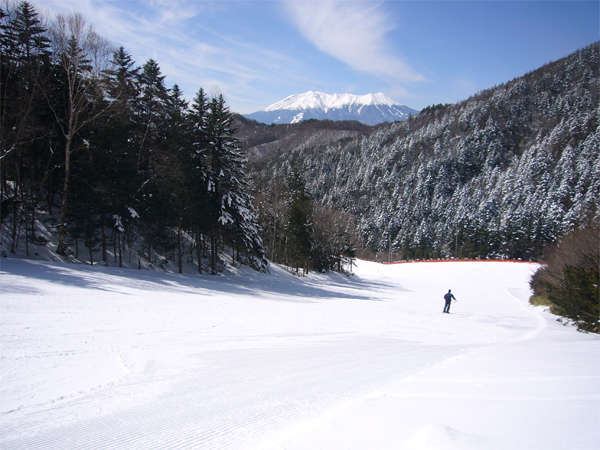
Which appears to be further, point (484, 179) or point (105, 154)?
point (484, 179)

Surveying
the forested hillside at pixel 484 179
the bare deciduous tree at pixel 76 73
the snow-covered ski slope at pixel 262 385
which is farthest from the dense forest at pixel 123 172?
the forested hillside at pixel 484 179

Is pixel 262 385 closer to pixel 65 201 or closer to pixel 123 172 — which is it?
pixel 65 201

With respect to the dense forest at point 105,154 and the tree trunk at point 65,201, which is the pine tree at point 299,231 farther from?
the tree trunk at point 65,201

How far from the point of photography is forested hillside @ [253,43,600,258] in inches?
3568

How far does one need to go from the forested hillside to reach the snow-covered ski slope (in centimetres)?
3686

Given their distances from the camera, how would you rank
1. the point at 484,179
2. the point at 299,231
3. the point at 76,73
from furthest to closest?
the point at 484,179 → the point at 299,231 → the point at 76,73

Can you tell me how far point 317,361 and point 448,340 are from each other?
571 cm

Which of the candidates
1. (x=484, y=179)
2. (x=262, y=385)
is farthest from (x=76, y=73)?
(x=484, y=179)

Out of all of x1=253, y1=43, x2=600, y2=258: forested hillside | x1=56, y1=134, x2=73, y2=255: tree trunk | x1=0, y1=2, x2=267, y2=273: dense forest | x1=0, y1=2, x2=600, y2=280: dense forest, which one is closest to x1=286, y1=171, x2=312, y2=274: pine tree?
x1=0, y1=2, x2=600, y2=280: dense forest

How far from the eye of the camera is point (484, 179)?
14575cm

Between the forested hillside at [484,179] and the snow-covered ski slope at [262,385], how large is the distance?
36859mm

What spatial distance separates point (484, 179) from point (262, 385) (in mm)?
163937

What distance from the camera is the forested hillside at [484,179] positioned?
90625 mm

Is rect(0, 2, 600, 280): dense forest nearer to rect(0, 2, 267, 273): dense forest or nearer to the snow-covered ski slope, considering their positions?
rect(0, 2, 267, 273): dense forest
